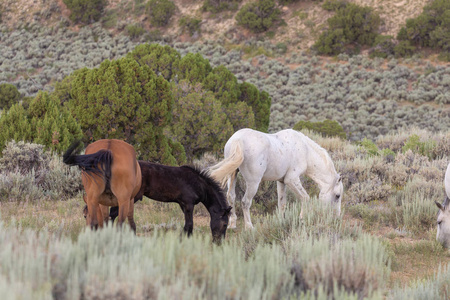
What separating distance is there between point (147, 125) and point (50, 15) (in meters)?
40.5

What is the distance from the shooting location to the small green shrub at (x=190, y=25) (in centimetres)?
4169

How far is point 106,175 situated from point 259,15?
38.4 metres

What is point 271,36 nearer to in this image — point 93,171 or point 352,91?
point 352,91

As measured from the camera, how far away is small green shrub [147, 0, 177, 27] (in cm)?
4234

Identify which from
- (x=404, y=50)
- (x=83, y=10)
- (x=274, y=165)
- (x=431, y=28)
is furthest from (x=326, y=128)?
(x=83, y=10)

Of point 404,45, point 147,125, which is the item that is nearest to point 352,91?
point 404,45

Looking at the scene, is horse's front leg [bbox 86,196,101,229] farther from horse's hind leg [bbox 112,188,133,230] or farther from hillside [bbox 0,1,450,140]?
hillside [bbox 0,1,450,140]

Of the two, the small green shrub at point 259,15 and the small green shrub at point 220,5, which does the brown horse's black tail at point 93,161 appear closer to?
the small green shrub at point 259,15

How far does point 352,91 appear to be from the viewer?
30984mm

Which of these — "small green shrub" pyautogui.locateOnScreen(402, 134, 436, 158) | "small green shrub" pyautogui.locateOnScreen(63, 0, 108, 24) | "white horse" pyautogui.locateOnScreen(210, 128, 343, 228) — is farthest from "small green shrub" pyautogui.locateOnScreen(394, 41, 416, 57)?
"white horse" pyautogui.locateOnScreen(210, 128, 343, 228)

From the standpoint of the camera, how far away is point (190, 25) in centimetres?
4166

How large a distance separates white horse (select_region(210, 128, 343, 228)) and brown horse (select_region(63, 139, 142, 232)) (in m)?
2.02

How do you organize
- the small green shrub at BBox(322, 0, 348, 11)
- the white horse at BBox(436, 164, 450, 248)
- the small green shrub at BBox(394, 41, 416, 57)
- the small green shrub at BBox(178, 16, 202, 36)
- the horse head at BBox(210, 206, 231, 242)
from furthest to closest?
the small green shrub at BBox(178, 16, 202, 36)
the small green shrub at BBox(322, 0, 348, 11)
the small green shrub at BBox(394, 41, 416, 57)
the white horse at BBox(436, 164, 450, 248)
the horse head at BBox(210, 206, 231, 242)

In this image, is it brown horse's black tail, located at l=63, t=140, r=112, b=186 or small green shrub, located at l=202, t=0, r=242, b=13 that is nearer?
brown horse's black tail, located at l=63, t=140, r=112, b=186
